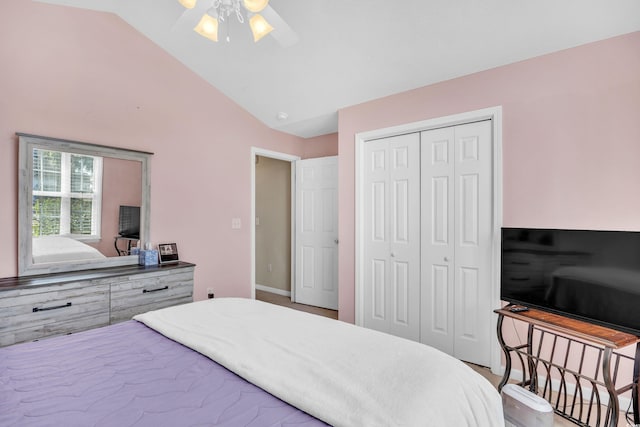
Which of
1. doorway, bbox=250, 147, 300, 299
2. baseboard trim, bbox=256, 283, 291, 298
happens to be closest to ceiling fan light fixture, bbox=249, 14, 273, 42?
doorway, bbox=250, 147, 300, 299

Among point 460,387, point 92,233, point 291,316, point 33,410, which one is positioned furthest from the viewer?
point 92,233

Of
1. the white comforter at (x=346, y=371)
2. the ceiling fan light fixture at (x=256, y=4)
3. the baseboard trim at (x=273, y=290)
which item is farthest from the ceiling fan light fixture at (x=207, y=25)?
the baseboard trim at (x=273, y=290)

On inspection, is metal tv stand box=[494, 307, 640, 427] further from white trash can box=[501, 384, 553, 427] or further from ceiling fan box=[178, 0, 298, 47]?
ceiling fan box=[178, 0, 298, 47]

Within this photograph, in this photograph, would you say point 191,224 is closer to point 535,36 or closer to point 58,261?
point 58,261

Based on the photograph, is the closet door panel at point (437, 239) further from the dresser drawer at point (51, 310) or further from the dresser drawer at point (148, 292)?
the dresser drawer at point (51, 310)

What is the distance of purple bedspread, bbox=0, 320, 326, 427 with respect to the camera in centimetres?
94

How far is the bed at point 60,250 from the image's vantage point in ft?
8.16

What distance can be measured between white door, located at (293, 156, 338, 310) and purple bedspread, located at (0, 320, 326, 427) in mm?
2917

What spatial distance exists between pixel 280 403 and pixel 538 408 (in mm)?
1445

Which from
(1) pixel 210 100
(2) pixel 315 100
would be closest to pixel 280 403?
(2) pixel 315 100

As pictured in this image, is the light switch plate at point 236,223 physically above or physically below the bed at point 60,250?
above

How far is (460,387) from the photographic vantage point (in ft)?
3.62

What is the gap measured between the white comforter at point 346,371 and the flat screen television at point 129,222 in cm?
161

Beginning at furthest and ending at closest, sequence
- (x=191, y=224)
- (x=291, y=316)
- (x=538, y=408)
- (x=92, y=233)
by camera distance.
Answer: (x=191, y=224) → (x=92, y=233) → (x=291, y=316) → (x=538, y=408)
